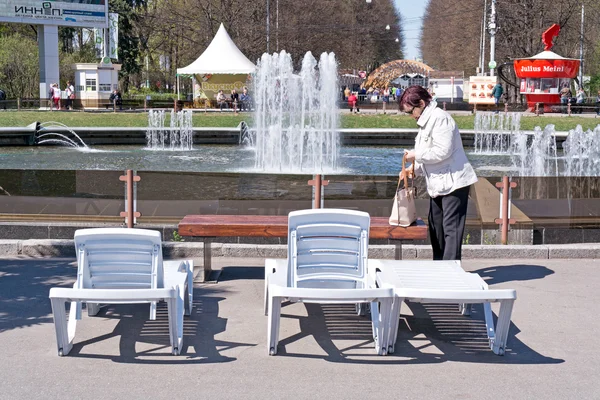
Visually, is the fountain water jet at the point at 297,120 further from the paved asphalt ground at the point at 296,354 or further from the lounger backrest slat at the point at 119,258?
the lounger backrest slat at the point at 119,258

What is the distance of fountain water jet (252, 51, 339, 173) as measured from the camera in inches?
1008

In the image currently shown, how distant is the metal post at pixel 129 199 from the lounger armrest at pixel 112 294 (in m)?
5.08

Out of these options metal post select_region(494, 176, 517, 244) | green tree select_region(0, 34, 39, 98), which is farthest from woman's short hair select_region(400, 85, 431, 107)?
green tree select_region(0, 34, 39, 98)

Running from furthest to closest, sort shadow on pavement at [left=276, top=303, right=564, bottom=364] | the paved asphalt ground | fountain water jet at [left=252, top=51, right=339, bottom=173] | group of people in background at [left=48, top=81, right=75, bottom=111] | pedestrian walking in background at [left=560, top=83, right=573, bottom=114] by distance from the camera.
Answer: pedestrian walking in background at [left=560, top=83, right=573, bottom=114], group of people in background at [left=48, top=81, right=75, bottom=111], fountain water jet at [left=252, top=51, right=339, bottom=173], shadow on pavement at [left=276, top=303, right=564, bottom=364], the paved asphalt ground

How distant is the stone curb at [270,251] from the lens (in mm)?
10141

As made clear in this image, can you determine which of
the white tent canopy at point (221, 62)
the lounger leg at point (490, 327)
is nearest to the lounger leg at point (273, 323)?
the lounger leg at point (490, 327)

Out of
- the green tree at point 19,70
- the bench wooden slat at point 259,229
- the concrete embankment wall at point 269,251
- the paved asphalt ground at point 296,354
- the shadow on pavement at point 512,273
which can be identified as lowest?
the paved asphalt ground at point 296,354

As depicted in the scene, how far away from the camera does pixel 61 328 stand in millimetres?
6312

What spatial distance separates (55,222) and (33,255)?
1223 mm

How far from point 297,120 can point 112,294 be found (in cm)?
2915

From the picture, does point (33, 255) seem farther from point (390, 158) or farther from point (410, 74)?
point (410, 74)

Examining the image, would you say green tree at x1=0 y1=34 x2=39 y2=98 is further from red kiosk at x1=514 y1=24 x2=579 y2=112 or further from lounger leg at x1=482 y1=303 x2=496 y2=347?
lounger leg at x1=482 y1=303 x2=496 y2=347

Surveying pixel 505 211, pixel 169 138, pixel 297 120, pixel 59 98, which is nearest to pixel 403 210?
pixel 505 211

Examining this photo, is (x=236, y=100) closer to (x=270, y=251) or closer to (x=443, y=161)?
(x=270, y=251)
